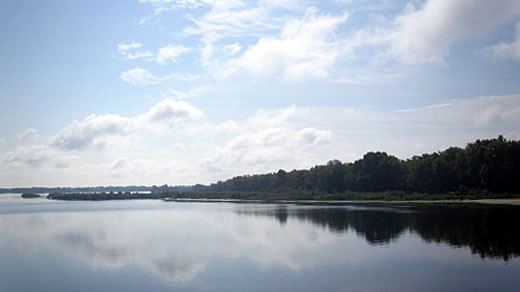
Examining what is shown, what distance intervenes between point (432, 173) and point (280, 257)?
56.9 meters

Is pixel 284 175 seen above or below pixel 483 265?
above

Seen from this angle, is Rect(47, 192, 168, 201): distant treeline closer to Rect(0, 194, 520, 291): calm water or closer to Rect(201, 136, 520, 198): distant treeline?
Rect(201, 136, 520, 198): distant treeline

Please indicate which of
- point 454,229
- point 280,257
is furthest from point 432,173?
point 280,257

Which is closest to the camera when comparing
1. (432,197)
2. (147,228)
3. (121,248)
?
(121,248)

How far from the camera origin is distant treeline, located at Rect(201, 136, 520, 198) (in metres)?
71.4

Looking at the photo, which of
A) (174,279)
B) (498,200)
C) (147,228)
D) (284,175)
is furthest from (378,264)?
(284,175)

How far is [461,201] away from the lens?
224 feet

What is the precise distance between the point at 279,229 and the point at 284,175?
83754 mm

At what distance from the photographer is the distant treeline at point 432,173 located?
71.4 metres

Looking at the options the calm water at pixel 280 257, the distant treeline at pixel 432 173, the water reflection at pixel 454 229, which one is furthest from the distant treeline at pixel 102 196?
the water reflection at pixel 454 229

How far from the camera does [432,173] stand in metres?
78.4

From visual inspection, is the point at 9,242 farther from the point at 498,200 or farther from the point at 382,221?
the point at 498,200

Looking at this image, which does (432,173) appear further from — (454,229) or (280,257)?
(280,257)

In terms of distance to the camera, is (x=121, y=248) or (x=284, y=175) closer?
(x=121, y=248)
